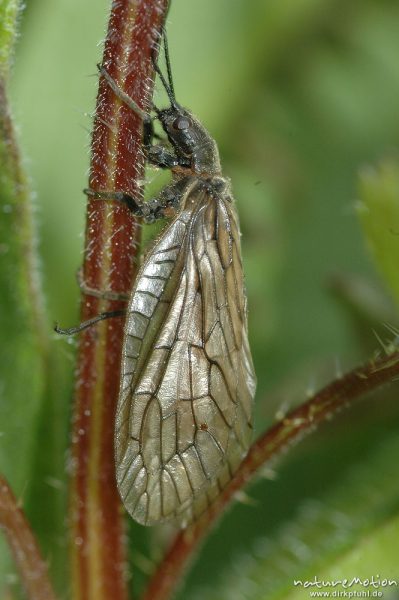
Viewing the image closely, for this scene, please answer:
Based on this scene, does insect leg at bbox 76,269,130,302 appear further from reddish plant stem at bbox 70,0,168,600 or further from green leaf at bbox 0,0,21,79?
green leaf at bbox 0,0,21,79

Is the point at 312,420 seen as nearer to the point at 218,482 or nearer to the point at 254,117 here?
the point at 218,482

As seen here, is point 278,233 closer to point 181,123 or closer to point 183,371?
point 181,123

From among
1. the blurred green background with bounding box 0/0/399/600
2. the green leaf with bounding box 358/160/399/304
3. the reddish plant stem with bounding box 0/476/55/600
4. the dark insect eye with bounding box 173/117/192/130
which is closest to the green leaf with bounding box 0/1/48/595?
the blurred green background with bounding box 0/0/399/600

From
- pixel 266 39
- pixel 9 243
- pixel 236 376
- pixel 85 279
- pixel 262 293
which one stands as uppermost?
pixel 266 39

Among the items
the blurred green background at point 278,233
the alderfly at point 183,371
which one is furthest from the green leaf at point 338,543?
the alderfly at point 183,371

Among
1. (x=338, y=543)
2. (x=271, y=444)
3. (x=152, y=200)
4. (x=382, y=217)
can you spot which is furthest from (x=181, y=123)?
(x=338, y=543)

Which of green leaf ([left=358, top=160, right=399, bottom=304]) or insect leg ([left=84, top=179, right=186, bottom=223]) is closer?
insect leg ([left=84, top=179, right=186, bottom=223])

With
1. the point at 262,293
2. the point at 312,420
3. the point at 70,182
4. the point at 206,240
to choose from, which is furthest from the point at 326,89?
the point at 312,420

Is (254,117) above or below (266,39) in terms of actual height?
below
